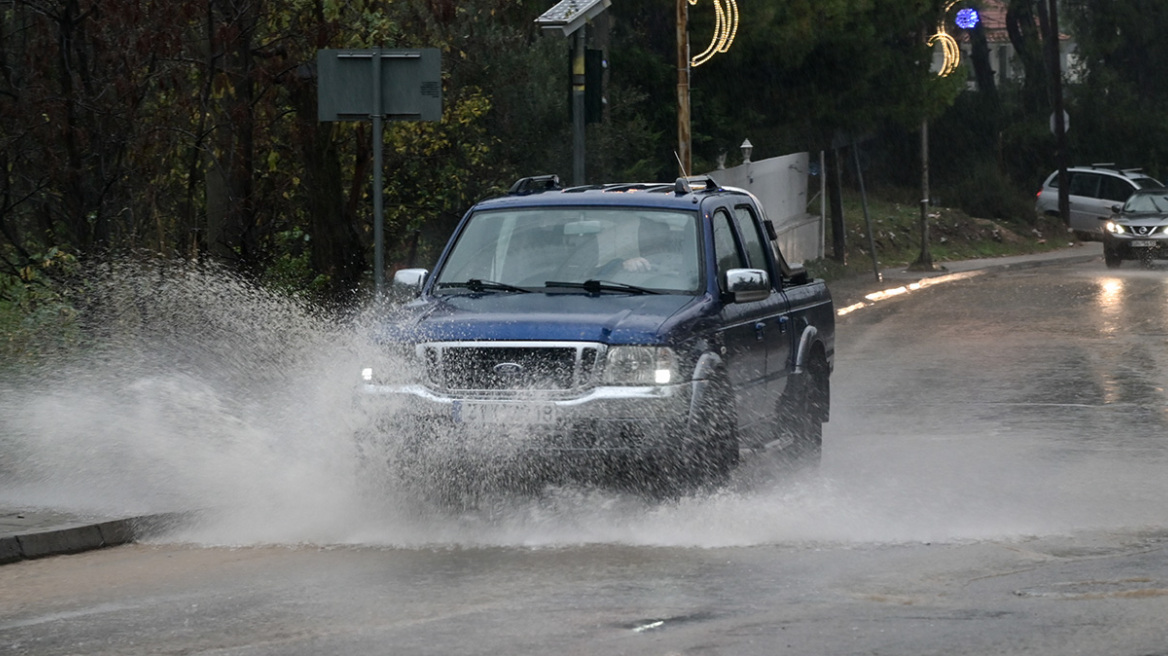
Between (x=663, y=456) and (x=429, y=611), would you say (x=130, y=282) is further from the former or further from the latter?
(x=429, y=611)

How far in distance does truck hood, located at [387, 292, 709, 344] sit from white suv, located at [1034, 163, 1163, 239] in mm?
39736

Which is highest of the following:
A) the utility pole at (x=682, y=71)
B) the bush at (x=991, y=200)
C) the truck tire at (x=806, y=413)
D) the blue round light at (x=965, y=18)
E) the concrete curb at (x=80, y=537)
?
the blue round light at (x=965, y=18)

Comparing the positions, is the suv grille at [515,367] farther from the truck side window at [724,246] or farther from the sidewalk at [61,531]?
the sidewalk at [61,531]

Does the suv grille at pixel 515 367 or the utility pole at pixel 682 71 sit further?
the utility pole at pixel 682 71

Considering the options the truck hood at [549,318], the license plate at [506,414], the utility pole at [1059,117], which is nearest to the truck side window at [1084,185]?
the utility pole at [1059,117]

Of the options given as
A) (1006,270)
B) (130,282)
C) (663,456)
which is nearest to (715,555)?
(663,456)

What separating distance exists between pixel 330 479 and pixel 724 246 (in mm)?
2701

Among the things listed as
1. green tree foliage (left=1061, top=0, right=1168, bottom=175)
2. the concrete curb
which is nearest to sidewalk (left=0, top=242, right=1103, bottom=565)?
the concrete curb

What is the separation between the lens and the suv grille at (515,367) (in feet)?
30.0

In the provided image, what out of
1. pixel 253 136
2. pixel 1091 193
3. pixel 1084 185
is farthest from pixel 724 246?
pixel 1084 185

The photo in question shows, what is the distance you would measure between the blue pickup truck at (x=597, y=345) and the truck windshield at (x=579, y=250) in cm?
1

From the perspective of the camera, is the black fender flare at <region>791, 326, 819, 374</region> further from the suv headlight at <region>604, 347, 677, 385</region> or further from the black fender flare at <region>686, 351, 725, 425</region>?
the suv headlight at <region>604, 347, 677, 385</region>

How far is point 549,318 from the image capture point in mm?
9344

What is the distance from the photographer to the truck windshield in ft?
33.6
